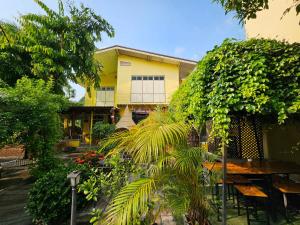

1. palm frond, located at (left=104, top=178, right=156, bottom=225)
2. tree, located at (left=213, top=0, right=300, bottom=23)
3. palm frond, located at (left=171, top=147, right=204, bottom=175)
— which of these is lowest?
palm frond, located at (left=104, top=178, right=156, bottom=225)

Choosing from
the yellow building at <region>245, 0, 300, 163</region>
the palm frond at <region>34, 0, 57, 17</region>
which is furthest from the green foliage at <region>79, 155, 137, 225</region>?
the palm frond at <region>34, 0, 57, 17</region>

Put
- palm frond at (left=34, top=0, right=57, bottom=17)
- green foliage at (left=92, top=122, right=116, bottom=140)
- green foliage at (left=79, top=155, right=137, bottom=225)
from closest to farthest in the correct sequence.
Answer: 1. green foliage at (left=79, top=155, right=137, bottom=225)
2. palm frond at (left=34, top=0, right=57, bottom=17)
3. green foliage at (left=92, top=122, right=116, bottom=140)

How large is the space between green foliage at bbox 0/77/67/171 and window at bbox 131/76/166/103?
36.3 feet

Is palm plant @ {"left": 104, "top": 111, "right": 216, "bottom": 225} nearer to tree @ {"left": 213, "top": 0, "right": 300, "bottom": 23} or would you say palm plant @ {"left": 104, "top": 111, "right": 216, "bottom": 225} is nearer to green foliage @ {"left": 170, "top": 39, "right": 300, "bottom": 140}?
green foliage @ {"left": 170, "top": 39, "right": 300, "bottom": 140}

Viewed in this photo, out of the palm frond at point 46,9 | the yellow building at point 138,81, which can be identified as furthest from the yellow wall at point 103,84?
the palm frond at point 46,9

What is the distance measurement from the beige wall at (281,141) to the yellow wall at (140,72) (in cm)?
1170

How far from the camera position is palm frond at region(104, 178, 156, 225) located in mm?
2406

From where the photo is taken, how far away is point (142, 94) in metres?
19.1

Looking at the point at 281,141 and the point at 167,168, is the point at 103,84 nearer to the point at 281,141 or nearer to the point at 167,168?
the point at 281,141

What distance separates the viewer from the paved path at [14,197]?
4.88 m

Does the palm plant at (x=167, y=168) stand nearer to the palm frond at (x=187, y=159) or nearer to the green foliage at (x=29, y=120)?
the palm frond at (x=187, y=159)

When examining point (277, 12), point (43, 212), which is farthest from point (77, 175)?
point (277, 12)

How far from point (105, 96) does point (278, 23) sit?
16760mm

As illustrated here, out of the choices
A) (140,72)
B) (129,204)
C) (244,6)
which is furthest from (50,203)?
(140,72)
